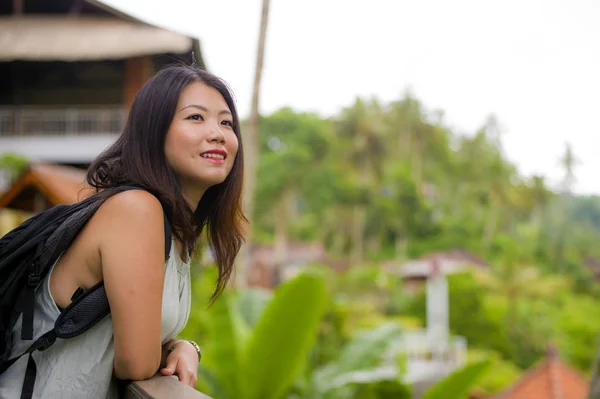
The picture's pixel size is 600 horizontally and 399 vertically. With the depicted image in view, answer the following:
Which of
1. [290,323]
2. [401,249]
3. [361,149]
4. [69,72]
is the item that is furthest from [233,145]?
[361,149]

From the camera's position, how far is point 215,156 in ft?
4.18

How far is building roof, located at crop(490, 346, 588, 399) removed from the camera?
37.3 feet

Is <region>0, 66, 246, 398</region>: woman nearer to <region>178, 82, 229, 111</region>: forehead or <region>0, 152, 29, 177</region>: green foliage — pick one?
<region>178, 82, 229, 111</region>: forehead

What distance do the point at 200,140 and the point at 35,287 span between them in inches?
14.9

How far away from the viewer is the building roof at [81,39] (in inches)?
342

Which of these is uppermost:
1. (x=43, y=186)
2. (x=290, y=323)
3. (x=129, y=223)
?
(x=43, y=186)

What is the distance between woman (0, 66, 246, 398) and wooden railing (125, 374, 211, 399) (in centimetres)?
2

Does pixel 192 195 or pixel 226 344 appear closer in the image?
pixel 192 195

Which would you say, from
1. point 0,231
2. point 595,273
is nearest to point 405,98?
point 595,273

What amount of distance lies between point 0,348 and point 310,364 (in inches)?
318

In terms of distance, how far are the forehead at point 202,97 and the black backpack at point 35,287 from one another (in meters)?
0.21

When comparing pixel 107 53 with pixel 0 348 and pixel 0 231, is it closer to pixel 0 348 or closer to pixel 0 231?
pixel 0 231

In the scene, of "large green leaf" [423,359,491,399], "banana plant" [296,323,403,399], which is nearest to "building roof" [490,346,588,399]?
"banana plant" [296,323,403,399]

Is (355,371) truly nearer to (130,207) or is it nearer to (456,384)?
(456,384)
